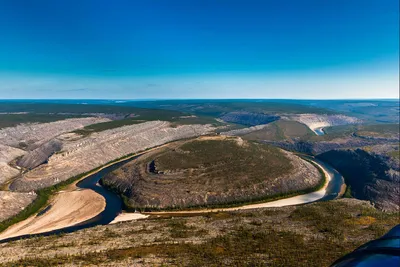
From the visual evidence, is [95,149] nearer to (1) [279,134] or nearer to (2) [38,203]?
(2) [38,203]

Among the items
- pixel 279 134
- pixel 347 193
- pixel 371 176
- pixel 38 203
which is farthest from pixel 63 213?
pixel 279 134

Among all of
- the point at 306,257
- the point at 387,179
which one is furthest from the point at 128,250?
the point at 387,179

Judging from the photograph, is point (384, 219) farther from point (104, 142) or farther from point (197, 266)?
point (104, 142)

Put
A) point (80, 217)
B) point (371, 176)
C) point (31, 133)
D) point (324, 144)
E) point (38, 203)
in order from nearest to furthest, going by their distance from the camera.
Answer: point (80, 217)
point (38, 203)
point (371, 176)
point (324, 144)
point (31, 133)

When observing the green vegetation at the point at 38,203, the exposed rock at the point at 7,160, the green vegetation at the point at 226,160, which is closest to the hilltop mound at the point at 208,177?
the green vegetation at the point at 226,160

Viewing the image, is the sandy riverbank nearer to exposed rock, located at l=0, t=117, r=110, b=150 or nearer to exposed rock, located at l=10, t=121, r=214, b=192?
exposed rock, located at l=10, t=121, r=214, b=192

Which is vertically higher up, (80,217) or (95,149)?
(95,149)

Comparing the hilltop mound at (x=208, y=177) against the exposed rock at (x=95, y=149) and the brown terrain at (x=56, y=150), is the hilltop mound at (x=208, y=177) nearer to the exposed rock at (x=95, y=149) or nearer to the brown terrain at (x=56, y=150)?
the exposed rock at (x=95, y=149)
